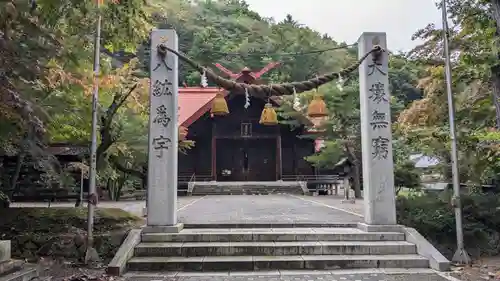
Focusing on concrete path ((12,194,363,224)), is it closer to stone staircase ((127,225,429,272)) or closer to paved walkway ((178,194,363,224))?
paved walkway ((178,194,363,224))

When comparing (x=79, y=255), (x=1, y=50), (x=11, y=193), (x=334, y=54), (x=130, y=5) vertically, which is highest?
(x=334, y=54)

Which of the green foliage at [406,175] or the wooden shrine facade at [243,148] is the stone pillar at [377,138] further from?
the wooden shrine facade at [243,148]

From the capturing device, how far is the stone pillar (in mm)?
7527

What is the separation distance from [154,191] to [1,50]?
12.7ft

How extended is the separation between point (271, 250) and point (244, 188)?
15.0 metres

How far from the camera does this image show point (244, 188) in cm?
2178

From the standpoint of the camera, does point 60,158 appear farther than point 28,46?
Yes

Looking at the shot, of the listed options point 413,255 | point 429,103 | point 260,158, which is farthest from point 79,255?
point 260,158

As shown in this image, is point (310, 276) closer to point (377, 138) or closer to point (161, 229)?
point (161, 229)

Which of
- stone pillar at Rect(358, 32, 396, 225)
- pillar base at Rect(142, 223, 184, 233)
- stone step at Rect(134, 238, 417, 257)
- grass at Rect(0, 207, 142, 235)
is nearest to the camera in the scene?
stone step at Rect(134, 238, 417, 257)

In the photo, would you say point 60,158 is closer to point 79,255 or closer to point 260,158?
point 79,255

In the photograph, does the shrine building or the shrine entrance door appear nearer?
the shrine building

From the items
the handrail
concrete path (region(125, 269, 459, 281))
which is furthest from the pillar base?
the handrail

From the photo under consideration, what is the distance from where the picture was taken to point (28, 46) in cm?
513
